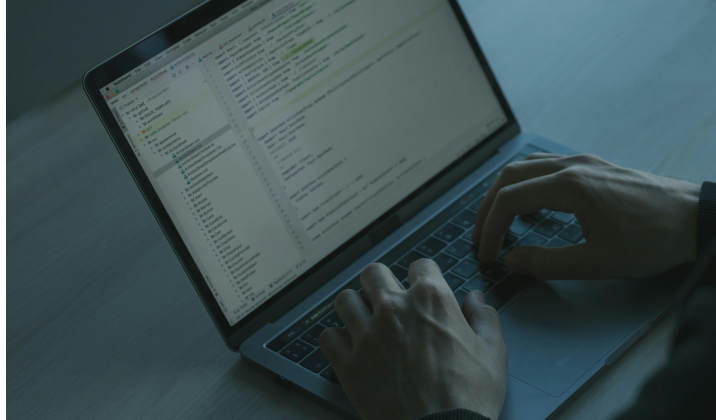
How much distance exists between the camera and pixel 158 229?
875 mm

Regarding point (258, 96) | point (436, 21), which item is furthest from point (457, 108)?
point (258, 96)

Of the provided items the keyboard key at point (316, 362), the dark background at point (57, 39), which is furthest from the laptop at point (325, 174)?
the dark background at point (57, 39)

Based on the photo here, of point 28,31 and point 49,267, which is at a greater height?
point 28,31

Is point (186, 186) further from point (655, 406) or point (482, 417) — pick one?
point (655, 406)

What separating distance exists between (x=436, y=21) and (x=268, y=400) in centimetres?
52

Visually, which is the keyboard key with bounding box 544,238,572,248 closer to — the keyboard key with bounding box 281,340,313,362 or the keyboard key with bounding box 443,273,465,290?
the keyboard key with bounding box 443,273,465,290

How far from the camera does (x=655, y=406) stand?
1.50 ft

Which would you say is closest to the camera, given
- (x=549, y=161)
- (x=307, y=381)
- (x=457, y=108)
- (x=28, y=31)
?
(x=307, y=381)

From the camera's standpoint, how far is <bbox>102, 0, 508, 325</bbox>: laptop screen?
2.14 ft

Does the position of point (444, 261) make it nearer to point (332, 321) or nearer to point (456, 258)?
point (456, 258)

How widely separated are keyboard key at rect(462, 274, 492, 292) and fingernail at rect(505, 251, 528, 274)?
30mm

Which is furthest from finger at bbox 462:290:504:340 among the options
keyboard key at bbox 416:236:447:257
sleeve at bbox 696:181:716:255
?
sleeve at bbox 696:181:716:255

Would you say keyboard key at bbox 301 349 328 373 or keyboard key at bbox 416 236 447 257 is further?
keyboard key at bbox 416 236 447 257

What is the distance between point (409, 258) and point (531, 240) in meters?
0.14
